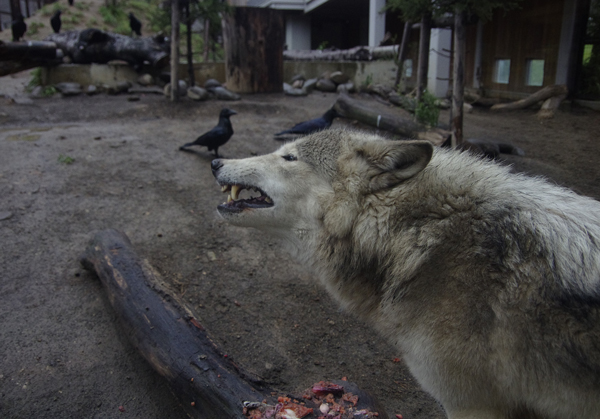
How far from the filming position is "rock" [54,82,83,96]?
13.9m

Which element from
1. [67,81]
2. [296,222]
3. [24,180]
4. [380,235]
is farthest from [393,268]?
[67,81]

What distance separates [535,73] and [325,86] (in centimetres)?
737

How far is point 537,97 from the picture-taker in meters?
9.75

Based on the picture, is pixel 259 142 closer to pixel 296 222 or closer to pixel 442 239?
pixel 296 222

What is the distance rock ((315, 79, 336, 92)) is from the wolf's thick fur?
13833 millimetres

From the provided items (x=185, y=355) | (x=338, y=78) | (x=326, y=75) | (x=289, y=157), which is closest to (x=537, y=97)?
(x=338, y=78)

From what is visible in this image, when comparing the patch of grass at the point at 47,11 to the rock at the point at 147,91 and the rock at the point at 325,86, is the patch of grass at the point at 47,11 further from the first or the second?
the rock at the point at 325,86

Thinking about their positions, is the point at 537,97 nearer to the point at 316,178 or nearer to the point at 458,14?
the point at 458,14

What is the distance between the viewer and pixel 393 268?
231 cm

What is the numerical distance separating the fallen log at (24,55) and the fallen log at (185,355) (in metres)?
11.3

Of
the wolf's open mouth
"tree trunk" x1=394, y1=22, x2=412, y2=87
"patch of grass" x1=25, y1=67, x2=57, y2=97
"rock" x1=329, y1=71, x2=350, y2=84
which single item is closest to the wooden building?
"tree trunk" x1=394, y1=22, x2=412, y2=87

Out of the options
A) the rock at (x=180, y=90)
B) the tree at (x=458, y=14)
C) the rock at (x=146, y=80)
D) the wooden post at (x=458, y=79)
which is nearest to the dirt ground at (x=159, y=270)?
the wooden post at (x=458, y=79)

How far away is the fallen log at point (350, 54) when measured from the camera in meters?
16.6

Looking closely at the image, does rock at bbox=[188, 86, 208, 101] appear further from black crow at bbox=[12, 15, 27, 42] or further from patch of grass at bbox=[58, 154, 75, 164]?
black crow at bbox=[12, 15, 27, 42]
